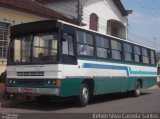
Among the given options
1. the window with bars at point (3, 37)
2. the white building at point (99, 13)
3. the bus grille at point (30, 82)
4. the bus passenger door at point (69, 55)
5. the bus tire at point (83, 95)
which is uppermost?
the white building at point (99, 13)

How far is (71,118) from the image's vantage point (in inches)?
493

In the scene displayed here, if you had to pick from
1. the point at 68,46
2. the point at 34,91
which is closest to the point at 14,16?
the point at 68,46

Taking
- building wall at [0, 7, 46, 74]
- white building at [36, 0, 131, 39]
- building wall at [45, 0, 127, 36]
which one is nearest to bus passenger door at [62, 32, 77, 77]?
building wall at [0, 7, 46, 74]

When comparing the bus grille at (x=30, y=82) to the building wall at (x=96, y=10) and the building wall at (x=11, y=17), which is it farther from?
the building wall at (x=96, y=10)

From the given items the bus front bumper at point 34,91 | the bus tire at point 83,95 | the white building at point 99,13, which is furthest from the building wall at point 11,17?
the white building at point 99,13

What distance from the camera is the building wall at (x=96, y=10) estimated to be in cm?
3356

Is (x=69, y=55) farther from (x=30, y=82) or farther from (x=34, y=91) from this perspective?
(x=34, y=91)

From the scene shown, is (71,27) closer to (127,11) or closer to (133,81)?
(133,81)

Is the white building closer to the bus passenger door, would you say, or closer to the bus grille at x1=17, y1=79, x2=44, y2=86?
the bus passenger door

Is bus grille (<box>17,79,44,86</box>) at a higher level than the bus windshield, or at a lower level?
lower

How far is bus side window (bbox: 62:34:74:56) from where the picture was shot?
14.9 metres

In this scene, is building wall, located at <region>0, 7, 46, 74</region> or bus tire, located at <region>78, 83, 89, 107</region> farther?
building wall, located at <region>0, 7, 46, 74</region>

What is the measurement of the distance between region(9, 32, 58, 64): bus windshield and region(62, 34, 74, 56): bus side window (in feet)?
1.08

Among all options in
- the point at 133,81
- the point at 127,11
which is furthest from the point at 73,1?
the point at 133,81
